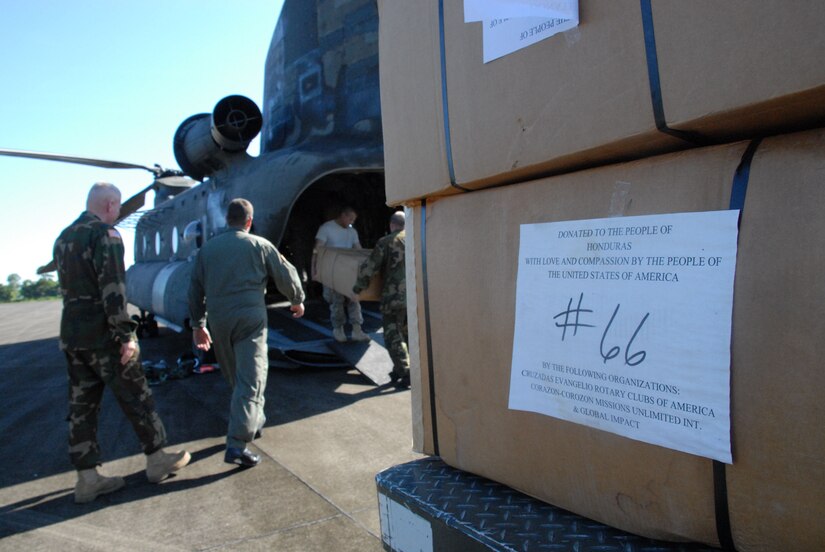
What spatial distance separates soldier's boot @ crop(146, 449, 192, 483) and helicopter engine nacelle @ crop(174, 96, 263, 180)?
15.2 feet

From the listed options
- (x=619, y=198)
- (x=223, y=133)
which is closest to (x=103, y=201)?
(x=619, y=198)

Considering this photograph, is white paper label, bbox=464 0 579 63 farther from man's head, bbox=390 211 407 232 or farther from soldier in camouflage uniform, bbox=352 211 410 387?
man's head, bbox=390 211 407 232

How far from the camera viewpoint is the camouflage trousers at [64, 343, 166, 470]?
3.34m

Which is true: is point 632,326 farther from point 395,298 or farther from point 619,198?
point 395,298

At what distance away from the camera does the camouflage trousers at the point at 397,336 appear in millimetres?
5176

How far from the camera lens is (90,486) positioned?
3221mm

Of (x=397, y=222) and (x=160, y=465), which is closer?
(x=160, y=465)

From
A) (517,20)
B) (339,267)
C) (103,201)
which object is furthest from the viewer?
(339,267)

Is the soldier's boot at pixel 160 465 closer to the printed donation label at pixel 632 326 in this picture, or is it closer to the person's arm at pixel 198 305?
the person's arm at pixel 198 305

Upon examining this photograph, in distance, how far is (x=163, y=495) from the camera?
3.22 m

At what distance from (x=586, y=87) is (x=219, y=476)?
10.6ft

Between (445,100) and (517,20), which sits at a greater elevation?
(517,20)

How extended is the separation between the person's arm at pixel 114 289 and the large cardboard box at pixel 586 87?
246cm

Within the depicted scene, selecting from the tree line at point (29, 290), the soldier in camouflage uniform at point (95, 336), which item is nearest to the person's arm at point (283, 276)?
the soldier in camouflage uniform at point (95, 336)
